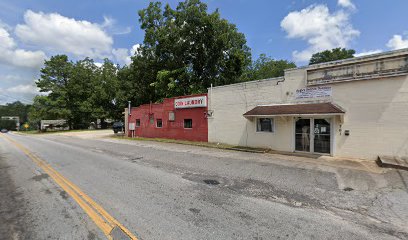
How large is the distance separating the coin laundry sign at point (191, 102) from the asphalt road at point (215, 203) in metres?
9.75

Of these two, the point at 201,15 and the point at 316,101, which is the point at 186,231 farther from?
the point at 201,15

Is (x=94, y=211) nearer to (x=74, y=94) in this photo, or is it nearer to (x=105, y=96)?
(x=105, y=96)

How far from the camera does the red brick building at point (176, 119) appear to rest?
714 inches

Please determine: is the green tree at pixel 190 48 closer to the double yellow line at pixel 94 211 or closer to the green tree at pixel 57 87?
the double yellow line at pixel 94 211

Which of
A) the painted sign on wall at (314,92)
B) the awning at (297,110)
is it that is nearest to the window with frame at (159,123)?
the awning at (297,110)

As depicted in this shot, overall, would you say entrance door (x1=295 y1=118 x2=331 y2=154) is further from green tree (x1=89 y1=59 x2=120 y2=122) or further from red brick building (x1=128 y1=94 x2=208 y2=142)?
green tree (x1=89 y1=59 x2=120 y2=122)

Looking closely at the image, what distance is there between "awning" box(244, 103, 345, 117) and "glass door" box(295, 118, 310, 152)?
0.99 m

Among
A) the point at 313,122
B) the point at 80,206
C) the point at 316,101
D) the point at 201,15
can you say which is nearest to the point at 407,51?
the point at 316,101

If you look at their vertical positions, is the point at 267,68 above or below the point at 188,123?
above

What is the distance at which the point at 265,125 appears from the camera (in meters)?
14.0

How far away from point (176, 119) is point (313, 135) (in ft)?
39.7

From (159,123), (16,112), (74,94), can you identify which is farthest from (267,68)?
(16,112)

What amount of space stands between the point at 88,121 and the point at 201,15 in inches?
1721

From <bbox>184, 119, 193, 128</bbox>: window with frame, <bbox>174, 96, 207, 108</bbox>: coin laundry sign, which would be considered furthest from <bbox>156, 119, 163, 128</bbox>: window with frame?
<bbox>184, 119, 193, 128</bbox>: window with frame
